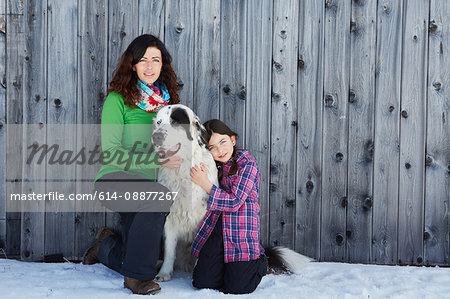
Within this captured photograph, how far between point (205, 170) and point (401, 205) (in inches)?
63.9

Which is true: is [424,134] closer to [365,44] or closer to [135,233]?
[365,44]

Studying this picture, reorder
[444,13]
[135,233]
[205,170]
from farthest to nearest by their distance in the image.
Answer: [444,13] < [205,170] < [135,233]

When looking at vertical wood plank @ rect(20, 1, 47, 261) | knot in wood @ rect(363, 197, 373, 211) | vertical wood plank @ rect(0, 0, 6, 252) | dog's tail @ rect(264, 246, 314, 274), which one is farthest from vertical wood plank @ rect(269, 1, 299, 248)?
vertical wood plank @ rect(0, 0, 6, 252)

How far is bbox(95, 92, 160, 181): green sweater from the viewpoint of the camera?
245 centimetres

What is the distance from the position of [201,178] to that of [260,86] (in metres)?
1.03

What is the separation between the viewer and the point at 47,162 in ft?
10.3

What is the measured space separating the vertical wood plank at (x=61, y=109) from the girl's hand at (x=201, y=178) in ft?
3.87

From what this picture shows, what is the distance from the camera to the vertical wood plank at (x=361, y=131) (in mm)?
3078

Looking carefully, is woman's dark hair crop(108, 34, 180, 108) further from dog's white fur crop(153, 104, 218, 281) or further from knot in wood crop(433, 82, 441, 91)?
knot in wood crop(433, 82, 441, 91)

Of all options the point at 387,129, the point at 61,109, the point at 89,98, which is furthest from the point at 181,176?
the point at 387,129

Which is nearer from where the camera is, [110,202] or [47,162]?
[110,202]

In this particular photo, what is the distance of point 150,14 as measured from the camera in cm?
307

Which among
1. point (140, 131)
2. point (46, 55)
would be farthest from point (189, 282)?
point (46, 55)

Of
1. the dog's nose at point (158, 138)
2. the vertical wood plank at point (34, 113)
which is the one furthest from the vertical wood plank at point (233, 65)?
the vertical wood plank at point (34, 113)
